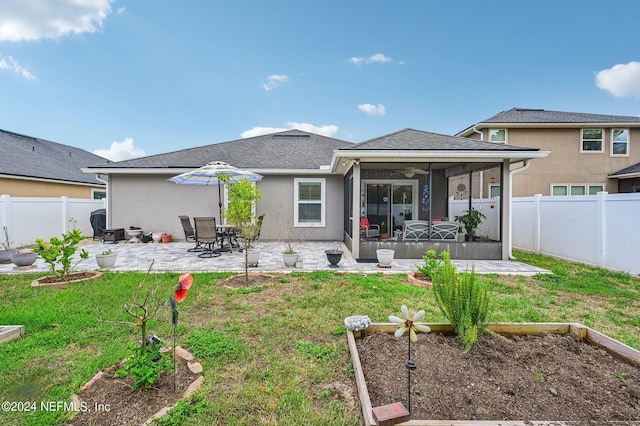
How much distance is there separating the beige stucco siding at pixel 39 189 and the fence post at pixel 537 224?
760 inches

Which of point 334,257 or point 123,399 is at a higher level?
point 334,257

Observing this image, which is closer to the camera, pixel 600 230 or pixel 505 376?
pixel 505 376

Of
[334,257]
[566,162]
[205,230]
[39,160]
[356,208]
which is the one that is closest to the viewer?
[334,257]

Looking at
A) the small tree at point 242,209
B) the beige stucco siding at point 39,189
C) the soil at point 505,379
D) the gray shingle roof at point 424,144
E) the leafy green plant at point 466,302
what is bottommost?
the soil at point 505,379

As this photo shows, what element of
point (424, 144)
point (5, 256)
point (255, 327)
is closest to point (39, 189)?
point (5, 256)

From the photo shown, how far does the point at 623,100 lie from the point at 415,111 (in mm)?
12892

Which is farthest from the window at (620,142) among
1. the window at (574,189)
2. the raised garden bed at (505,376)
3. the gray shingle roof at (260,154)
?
the raised garden bed at (505,376)

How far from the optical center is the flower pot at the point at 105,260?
670 cm

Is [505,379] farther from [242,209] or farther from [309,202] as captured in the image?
[309,202]

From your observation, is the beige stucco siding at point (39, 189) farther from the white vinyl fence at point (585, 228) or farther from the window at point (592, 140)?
the window at point (592, 140)

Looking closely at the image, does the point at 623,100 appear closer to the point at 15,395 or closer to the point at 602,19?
the point at 602,19

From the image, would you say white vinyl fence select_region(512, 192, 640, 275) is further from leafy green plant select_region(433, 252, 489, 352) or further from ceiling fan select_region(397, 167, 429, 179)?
leafy green plant select_region(433, 252, 489, 352)

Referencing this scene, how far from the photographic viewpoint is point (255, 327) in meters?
3.67

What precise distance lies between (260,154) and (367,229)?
576 cm
